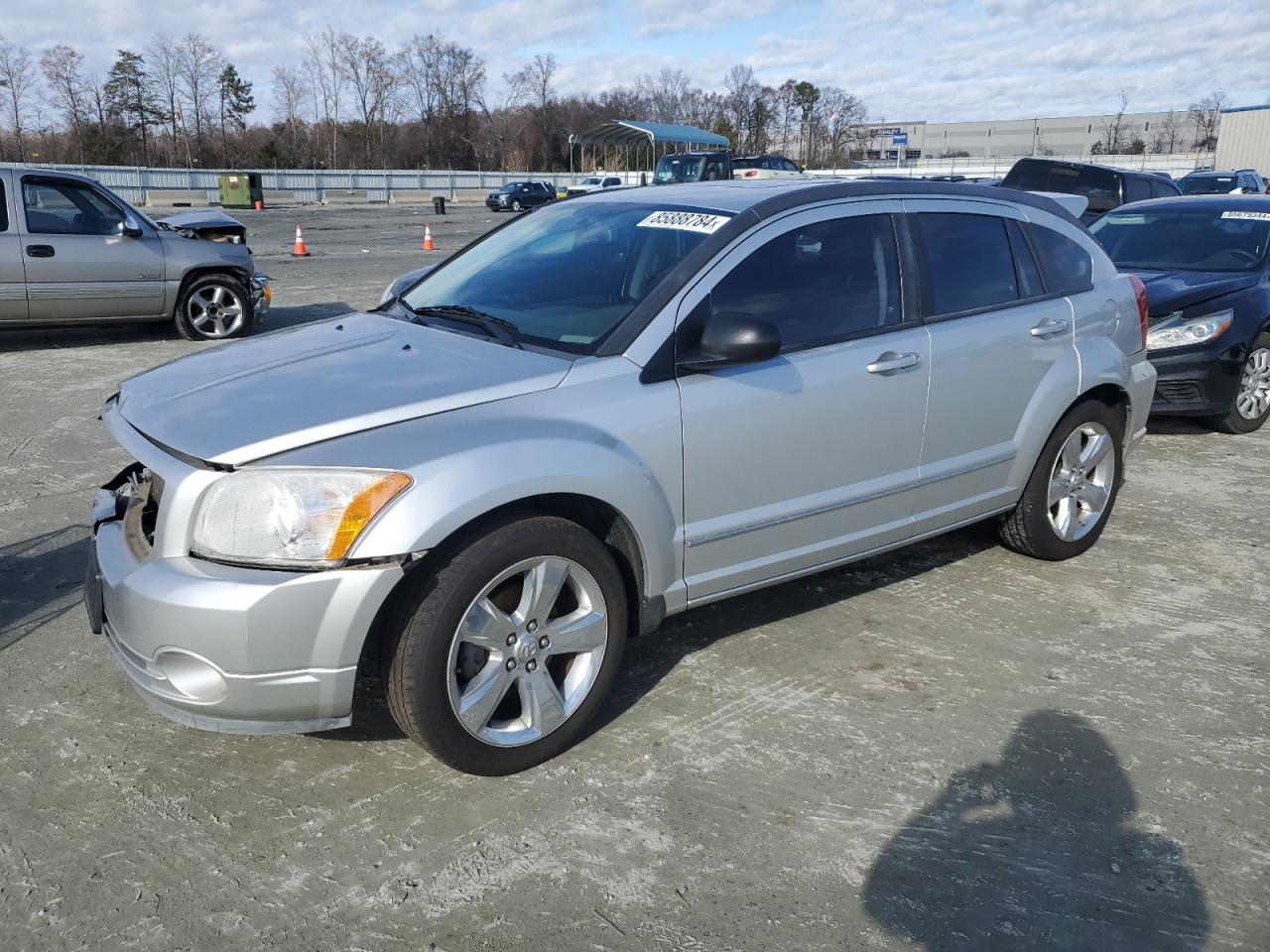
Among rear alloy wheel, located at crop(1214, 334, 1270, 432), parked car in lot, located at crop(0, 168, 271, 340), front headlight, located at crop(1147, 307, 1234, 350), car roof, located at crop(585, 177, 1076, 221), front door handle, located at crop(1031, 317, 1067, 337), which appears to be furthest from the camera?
parked car in lot, located at crop(0, 168, 271, 340)

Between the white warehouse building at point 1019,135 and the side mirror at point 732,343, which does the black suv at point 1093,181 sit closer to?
the side mirror at point 732,343

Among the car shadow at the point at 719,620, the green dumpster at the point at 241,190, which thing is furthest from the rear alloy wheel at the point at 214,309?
the green dumpster at the point at 241,190

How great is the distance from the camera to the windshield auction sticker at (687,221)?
150 inches

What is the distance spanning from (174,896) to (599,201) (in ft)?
10.0

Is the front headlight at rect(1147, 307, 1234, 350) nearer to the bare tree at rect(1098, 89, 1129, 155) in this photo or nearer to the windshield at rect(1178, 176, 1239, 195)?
the windshield at rect(1178, 176, 1239, 195)

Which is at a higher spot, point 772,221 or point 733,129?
point 733,129

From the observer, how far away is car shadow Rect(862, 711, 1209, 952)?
260cm

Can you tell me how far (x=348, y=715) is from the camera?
299 cm

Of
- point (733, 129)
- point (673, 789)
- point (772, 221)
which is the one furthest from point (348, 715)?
point (733, 129)

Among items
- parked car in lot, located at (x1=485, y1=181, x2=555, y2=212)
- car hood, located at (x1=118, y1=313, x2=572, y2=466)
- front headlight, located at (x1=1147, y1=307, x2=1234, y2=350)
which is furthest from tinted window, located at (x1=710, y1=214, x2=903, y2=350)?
parked car in lot, located at (x1=485, y1=181, x2=555, y2=212)

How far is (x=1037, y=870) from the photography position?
283 centimetres

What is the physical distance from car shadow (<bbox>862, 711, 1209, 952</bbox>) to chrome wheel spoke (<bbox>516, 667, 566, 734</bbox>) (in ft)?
3.42

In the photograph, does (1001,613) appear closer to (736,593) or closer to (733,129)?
(736,593)

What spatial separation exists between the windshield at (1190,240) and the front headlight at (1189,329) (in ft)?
2.79
